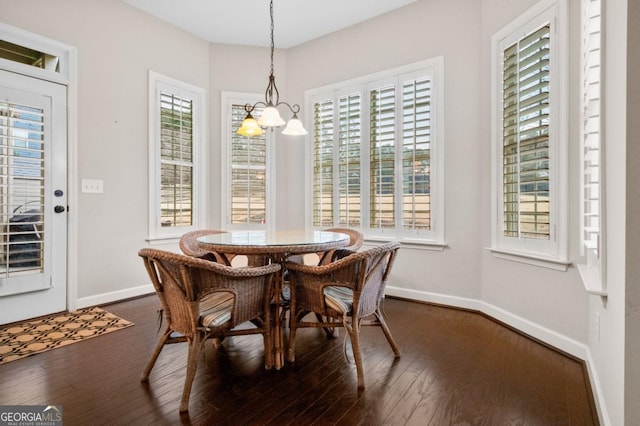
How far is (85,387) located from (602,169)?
9.26 ft

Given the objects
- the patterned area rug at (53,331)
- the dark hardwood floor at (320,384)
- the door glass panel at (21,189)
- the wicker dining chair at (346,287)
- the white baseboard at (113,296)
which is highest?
the door glass panel at (21,189)

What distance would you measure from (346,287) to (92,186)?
2881 mm

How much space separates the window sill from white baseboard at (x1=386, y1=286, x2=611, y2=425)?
1.53ft

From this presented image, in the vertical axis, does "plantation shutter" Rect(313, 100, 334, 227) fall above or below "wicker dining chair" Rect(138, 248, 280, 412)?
above

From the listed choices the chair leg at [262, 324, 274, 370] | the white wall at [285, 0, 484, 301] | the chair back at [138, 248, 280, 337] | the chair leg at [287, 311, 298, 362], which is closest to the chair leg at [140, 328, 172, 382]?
the chair back at [138, 248, 280, 337]

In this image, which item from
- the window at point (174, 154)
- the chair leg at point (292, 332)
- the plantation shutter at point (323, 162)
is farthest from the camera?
the plantation shutter at point (323, 162)

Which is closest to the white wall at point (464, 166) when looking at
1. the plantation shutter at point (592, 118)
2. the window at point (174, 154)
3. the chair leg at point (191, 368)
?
the plantation shutter at point (592, 118)

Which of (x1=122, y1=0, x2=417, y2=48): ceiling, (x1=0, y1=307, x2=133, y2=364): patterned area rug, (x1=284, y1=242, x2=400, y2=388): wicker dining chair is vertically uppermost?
(x1=122, y1=0, x2=417, y2=48): ceiling

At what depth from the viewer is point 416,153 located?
11.4 ft

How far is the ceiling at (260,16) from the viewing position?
3.56 meters

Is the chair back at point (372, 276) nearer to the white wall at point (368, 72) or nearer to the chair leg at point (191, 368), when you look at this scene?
the chair leg at point (191, 368)

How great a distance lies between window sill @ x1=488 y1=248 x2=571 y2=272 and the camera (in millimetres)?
2291

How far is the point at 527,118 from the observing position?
2568 mm

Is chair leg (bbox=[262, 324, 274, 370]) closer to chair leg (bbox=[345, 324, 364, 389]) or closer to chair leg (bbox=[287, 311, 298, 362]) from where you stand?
chair leg (bbox=[287, 311, 298, 362])
